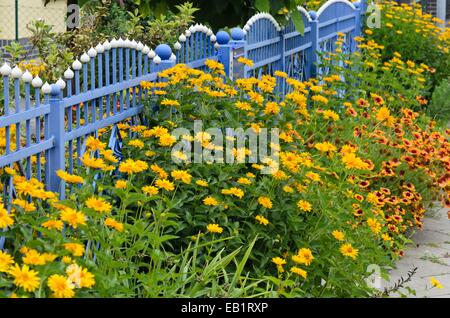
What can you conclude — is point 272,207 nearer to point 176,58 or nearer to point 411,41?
point 176,58

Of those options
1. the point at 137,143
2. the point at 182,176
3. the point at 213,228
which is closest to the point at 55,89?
the point at 137,143

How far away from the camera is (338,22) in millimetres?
9617

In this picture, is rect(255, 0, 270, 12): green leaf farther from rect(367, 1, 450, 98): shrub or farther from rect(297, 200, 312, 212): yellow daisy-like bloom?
rect(367, 1, 450, 98): shrub

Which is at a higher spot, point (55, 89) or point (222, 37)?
point (55, 89)

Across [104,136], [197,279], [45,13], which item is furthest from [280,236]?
[45,13]

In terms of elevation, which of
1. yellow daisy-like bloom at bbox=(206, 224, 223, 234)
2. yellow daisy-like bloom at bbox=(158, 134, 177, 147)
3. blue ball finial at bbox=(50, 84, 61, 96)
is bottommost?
yellow daisy-like bloom at bbox=(206, 224, 223, 234)

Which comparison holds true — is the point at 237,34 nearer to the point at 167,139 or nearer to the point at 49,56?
the point at 49,56

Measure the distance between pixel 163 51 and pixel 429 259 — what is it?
212cm

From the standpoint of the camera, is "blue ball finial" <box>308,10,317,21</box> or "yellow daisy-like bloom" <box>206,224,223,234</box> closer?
"yellow daisy-like bloom" <box>206,224,223,234</box>

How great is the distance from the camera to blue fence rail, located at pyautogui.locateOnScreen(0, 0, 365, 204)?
358cm

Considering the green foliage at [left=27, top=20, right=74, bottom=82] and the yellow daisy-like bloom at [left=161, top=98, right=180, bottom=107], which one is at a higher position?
the yellow daisy-like bloom at [left=161, top=98, right=180, bottom=107]

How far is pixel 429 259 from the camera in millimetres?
5477

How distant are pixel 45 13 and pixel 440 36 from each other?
789cm
